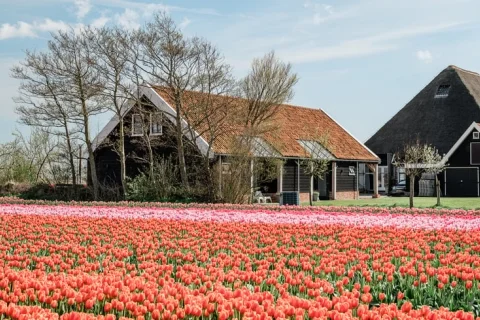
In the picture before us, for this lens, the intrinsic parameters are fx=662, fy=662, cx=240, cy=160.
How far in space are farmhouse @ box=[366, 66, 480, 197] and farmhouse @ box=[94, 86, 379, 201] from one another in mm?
9144

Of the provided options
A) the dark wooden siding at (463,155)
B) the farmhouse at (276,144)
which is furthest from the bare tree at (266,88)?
the dark wooden siding at (463,155)

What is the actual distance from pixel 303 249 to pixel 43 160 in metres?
35.7

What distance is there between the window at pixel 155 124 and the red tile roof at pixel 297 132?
49.8 inches

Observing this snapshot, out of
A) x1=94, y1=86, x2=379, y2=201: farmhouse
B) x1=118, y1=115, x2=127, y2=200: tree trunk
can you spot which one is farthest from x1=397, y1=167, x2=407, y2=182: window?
x1=118, y1=115, x2=127, y2=200: tree trunk

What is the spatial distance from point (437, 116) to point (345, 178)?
729 inches

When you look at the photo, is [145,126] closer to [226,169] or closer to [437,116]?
[226,169]

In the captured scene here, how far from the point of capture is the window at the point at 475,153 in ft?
149

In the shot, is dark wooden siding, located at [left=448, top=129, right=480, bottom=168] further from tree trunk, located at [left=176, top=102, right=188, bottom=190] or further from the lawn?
tree trunk, located at [left=176, top=102, right=188, bottom=190]

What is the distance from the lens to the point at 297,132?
3978 centimetres

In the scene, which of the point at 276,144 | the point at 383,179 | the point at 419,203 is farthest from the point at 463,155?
the point at 276,144

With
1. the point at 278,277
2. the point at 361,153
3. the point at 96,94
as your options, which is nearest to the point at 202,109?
the point at 96,94

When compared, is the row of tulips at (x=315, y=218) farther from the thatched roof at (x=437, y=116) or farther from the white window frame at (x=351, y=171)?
the thatched roof at (x=437, y=116)

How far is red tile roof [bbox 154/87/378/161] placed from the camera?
3116 cm

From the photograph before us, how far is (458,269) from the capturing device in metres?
7.88
